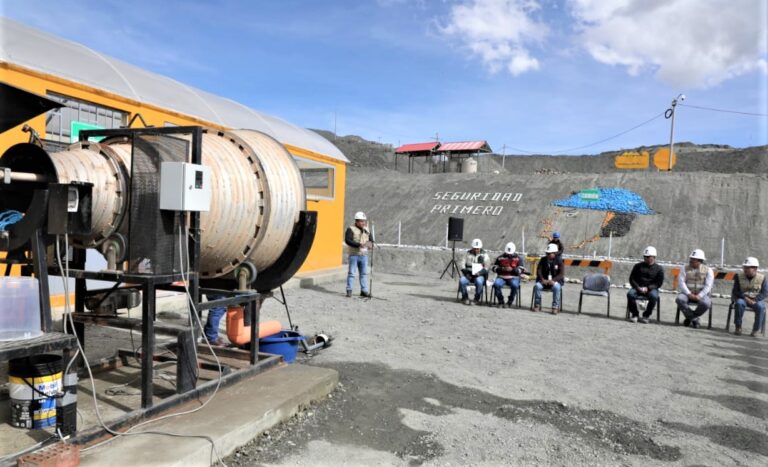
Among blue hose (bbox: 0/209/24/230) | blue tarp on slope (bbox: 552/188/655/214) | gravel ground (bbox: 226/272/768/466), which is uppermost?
blue tarp on slope (bbox: 552/188/655/214)

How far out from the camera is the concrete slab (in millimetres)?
3436

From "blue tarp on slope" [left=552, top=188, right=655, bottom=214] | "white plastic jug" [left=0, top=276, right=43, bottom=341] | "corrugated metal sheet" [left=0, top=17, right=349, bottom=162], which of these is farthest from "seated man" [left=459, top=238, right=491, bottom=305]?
"blue tarp on slope" [left=552, top=188, right=655, bottom=214]

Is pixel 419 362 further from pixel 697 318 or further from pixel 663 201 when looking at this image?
pixel 663 201

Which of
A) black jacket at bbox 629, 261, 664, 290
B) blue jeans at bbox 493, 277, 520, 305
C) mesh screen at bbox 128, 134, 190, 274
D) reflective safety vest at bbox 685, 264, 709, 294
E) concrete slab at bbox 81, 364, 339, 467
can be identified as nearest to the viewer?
concrete slab at bbox 81, 364, 339, 467

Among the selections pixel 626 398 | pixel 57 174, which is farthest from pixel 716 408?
pixel 57 174

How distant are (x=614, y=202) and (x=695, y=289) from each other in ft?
53.1

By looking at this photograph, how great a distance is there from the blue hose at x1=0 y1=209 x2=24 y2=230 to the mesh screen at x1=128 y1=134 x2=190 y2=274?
72 centimetres

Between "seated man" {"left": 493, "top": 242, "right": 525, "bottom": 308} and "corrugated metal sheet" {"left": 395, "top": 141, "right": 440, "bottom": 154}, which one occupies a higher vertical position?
"corrugated metal sheet" {"left": 395, "top": 141, "right": 440, "bottom": 154}

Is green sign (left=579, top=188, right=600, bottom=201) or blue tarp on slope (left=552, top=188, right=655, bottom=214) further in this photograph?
green sign (left=579, top=188, right=600, bottom=201)

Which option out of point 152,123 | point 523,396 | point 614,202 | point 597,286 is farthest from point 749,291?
point 614,202

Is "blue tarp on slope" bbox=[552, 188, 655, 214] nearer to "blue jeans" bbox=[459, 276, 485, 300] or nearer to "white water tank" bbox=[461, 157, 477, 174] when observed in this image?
"white water tank" bbox=[461, 157, 477, 174]

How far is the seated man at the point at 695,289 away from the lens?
9898mm

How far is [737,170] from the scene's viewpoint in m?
42.8

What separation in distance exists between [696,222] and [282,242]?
75.4 ft
